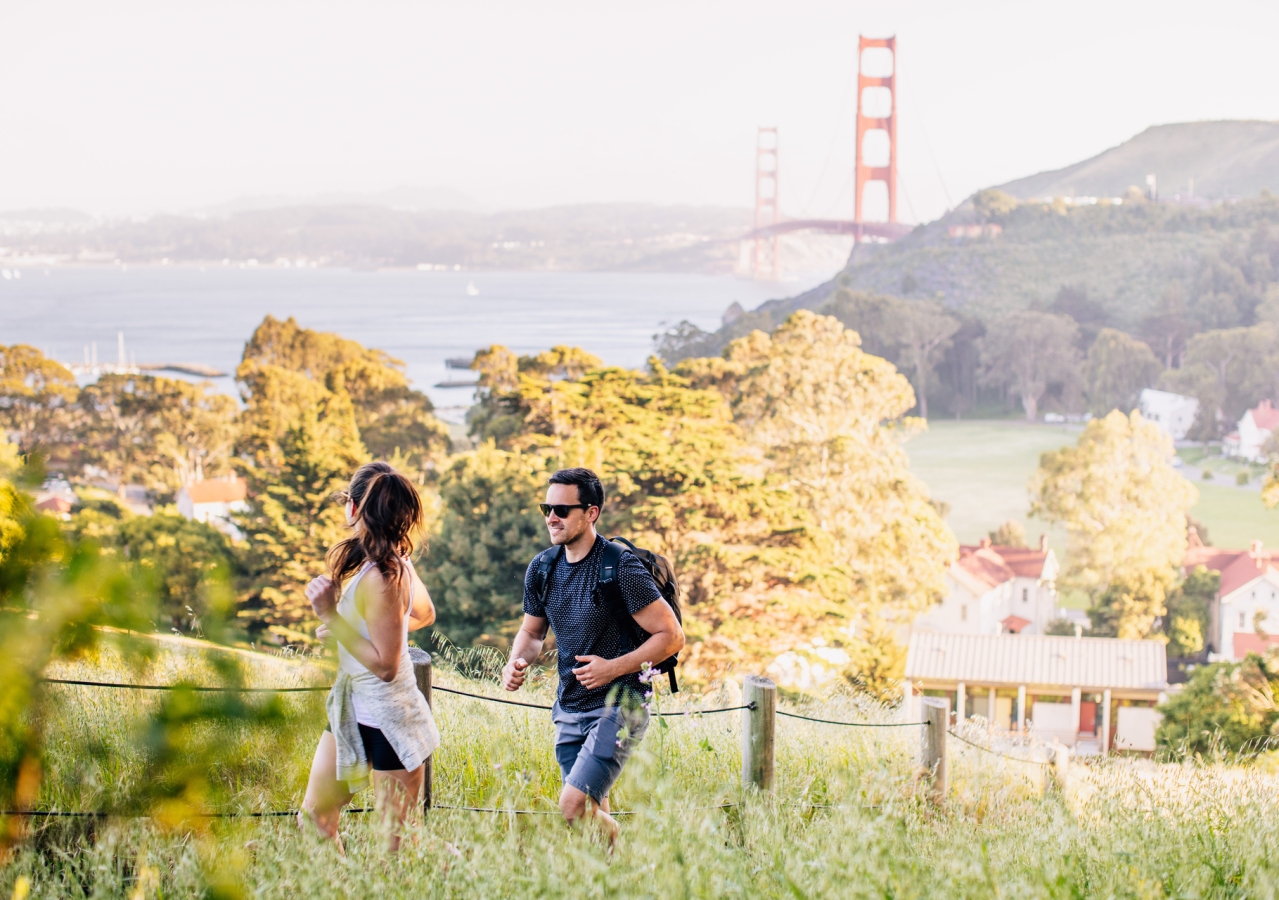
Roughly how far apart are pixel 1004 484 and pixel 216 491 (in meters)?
26.1

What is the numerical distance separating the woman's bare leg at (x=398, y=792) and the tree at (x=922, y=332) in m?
39.9

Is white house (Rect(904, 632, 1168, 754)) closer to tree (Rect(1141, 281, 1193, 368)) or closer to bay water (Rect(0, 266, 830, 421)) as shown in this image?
bay water (Rect(0, 266, 830, 421))

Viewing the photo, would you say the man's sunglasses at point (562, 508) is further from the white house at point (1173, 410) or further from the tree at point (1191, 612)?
the white house at point (1173, 410)

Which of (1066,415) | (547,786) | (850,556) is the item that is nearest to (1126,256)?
(1066,415)

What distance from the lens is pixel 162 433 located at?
2662 centimetres

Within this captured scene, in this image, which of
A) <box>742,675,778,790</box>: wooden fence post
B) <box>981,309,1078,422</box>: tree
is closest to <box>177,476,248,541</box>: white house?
<box>742,675,778,790</box>: wooden fence post

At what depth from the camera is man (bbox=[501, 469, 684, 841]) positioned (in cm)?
201

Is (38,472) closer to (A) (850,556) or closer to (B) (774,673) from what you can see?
(B) (774,673)

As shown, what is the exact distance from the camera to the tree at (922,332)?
41000 mm

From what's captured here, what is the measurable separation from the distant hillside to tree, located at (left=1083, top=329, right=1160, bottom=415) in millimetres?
41085

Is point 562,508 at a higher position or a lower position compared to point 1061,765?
higher

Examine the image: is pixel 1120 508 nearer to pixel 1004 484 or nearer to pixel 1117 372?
pixel 1004 484

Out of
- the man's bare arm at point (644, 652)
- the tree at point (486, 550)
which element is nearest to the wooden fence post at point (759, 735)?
the man's bare arm at point (644, 652)

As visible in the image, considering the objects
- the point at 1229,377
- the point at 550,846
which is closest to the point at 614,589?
the point at 550,846
